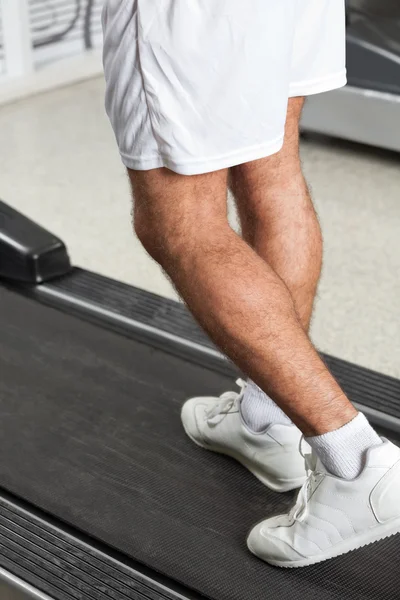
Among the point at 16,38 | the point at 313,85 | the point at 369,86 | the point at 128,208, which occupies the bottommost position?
the point at 128,208

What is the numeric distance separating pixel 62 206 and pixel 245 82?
1.88 metres

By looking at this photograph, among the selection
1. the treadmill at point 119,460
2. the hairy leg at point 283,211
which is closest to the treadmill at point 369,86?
the treadmill at point 119,460

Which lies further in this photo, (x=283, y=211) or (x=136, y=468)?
(x=136, y=468)

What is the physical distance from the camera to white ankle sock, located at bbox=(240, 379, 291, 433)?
1.43 meters

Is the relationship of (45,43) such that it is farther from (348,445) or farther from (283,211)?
(348,445)

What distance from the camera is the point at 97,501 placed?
145 cm

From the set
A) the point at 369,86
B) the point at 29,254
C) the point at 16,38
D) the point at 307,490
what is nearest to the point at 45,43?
the point at 16,38

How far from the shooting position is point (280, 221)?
4.67ft

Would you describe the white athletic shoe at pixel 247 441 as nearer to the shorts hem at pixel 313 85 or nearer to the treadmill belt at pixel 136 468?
the treadmill belt at pixel 136 468

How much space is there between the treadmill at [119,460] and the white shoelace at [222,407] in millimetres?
68

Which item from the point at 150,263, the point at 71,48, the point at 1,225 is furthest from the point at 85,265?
the point at 71,48

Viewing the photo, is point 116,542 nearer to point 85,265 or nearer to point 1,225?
point 1,225

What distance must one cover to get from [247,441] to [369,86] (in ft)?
6.23

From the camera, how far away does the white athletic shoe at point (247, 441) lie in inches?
55.9
